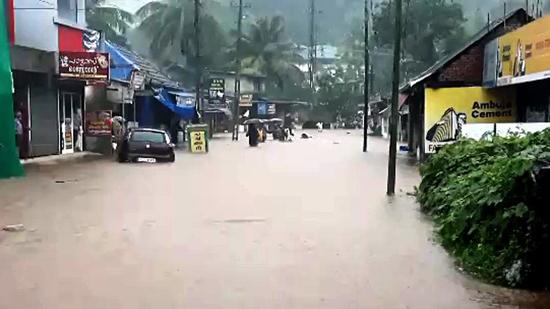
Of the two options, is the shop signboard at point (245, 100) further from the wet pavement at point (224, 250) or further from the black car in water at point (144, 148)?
the wet pavement at point (224, 250)

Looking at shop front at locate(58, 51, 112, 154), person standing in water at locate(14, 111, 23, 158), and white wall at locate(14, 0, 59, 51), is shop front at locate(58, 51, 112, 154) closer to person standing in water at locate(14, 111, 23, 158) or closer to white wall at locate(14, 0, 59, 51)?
white wall at locate(14, 0, 59, 51)

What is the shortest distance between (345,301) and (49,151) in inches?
941

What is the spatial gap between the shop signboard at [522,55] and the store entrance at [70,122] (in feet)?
52.3

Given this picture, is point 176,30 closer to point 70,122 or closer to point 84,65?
point 70,122

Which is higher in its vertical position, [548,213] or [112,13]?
[112,13]

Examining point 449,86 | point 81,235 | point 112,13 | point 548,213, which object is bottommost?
point 81,235

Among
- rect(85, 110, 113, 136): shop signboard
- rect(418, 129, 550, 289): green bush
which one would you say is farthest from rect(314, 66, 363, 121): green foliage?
rect(418, 129, 550, 289): green bush

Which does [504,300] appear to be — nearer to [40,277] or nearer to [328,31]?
[40,277]

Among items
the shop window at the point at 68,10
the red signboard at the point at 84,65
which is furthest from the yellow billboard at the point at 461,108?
the shop window at the point at 68,10

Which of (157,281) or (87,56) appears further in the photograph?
(87,56)

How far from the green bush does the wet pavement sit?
275mm

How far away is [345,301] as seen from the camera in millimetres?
7496

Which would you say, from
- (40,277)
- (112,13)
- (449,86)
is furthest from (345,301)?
(112,13)

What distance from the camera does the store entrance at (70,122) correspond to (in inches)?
1222
